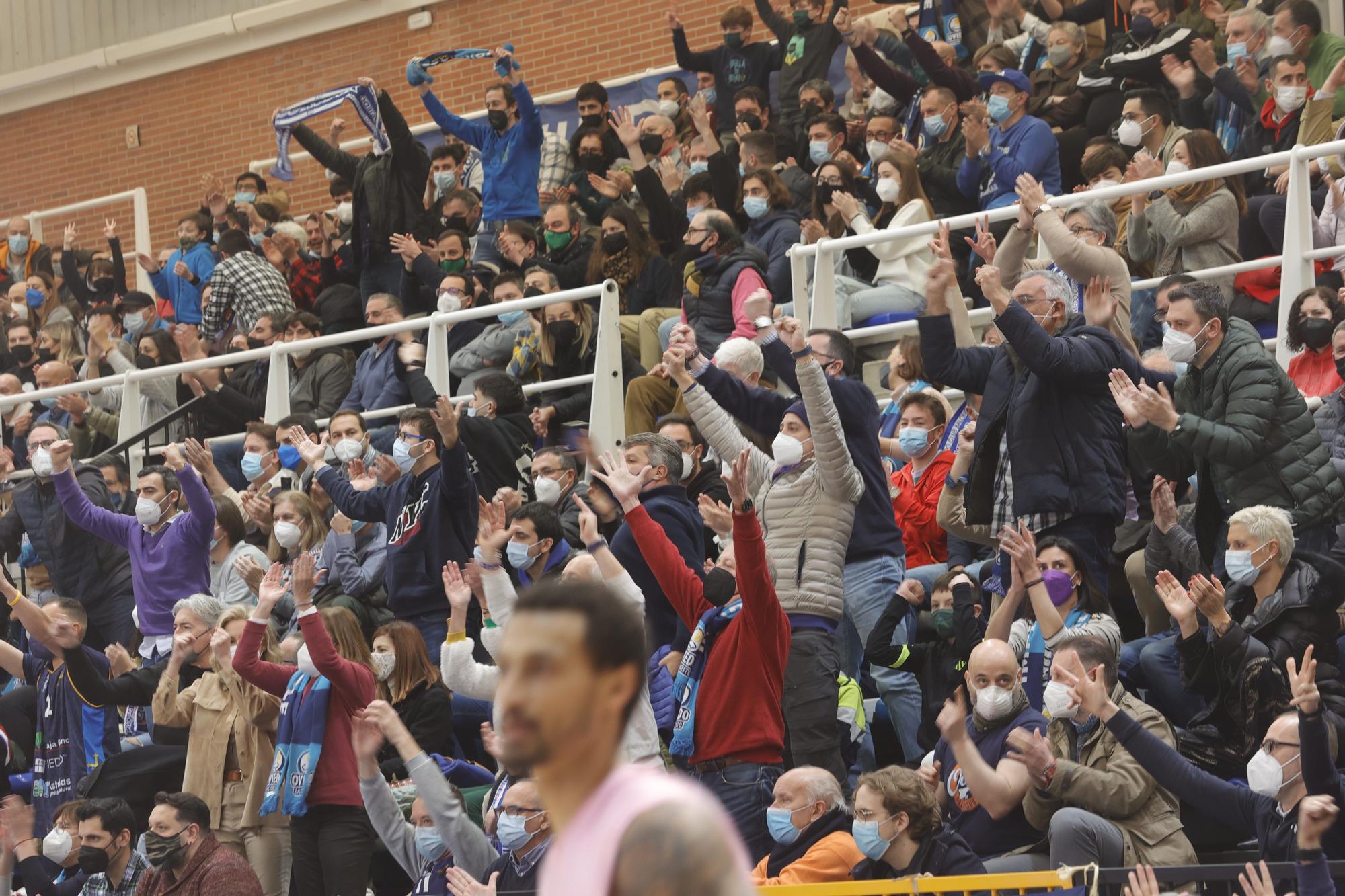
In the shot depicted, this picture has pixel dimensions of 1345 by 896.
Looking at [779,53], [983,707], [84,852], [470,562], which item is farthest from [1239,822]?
[779,53]

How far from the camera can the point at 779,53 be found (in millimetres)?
13219

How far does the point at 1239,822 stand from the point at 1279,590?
3.34 feet

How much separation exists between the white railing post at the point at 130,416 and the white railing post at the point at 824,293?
463cm

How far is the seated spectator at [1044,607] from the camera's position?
649 cm

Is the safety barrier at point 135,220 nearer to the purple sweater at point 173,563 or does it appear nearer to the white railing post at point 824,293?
the purple sweater at point 173,563

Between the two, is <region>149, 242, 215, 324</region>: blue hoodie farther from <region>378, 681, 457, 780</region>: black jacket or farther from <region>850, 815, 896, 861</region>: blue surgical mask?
<region>850, 815, 896, 861</region>: blue surgical mask

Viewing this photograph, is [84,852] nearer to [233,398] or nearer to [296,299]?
[233,398]

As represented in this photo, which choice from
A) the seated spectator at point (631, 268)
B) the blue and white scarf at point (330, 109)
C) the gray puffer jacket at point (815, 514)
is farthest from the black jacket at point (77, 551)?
the gray puffer jacket at point (815, 514)

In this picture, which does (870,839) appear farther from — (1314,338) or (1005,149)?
(1005,149)

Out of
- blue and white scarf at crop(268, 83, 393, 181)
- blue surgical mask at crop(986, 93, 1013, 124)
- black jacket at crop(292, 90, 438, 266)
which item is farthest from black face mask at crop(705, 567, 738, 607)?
blue and white scarf at crop(268, 83, 393, 181)

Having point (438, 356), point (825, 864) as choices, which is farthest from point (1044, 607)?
point (438, 356)

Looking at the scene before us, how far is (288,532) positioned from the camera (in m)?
9.57

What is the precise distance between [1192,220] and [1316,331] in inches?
52.4

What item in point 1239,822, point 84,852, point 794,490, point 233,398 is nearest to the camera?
point 1239,822
